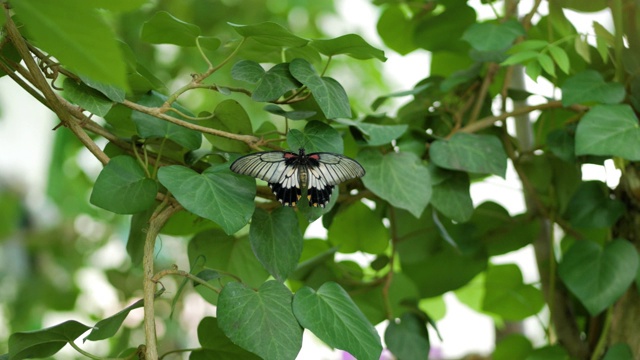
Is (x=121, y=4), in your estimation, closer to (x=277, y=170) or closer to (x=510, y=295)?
(x=277, y=170)

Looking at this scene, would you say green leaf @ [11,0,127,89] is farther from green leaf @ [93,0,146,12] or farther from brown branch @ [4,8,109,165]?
brown branch @ [4,8,109,165]

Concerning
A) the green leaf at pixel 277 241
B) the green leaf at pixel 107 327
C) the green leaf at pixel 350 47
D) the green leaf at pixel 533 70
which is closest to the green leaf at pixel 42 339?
the green leaf at pixel 107 327

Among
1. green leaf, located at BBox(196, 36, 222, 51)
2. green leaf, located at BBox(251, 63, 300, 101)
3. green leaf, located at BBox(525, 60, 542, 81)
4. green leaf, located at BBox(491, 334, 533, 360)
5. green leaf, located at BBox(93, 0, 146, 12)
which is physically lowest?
green leaf, located at BBox(491, 334, 533, 360)

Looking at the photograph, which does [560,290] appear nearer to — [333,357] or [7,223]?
[333,357]

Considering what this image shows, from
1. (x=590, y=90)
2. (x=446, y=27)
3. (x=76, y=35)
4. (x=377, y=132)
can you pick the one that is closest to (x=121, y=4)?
(x=76, y=35)

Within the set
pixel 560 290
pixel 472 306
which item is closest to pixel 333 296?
pixel 560 290

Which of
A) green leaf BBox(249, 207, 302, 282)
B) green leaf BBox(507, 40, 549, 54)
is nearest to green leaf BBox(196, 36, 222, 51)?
green leaf BBox(249, 207, 302, 282)
